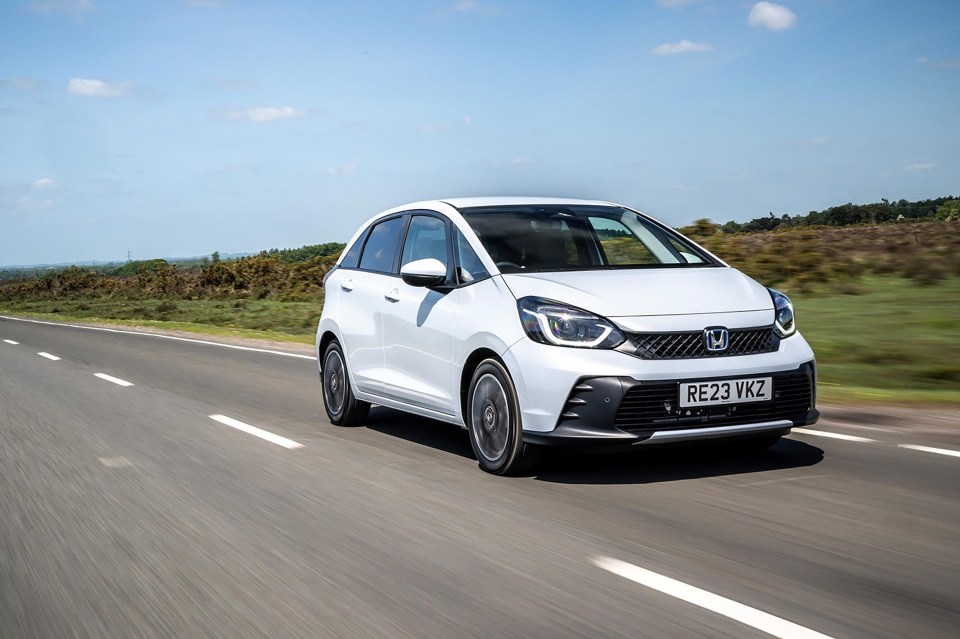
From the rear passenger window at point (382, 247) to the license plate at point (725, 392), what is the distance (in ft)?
9.79

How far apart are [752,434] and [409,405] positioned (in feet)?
8.33

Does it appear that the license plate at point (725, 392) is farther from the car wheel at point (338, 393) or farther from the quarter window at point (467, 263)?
the car wheel at point (338, 393)

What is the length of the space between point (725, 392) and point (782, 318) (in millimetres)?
764

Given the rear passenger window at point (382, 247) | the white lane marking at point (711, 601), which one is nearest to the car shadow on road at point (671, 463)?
the white lane marking at point (711, 601)

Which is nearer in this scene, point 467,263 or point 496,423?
point 496,423

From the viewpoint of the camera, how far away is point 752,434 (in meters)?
5.68

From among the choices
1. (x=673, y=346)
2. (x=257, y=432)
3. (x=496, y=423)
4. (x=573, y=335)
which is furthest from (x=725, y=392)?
(x=257, y=432)

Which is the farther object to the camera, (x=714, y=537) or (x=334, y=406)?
(x=334, y=406)

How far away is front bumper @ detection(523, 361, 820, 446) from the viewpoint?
5.43 metres

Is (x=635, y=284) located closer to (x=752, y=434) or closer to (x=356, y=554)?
(x=752, y=434)

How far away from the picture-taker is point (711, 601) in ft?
12.2

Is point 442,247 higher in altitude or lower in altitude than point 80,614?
higher

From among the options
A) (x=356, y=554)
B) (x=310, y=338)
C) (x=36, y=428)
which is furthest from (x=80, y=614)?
(x=310, y=338)

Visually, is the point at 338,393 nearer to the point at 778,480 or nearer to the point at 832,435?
the point at 832,435
